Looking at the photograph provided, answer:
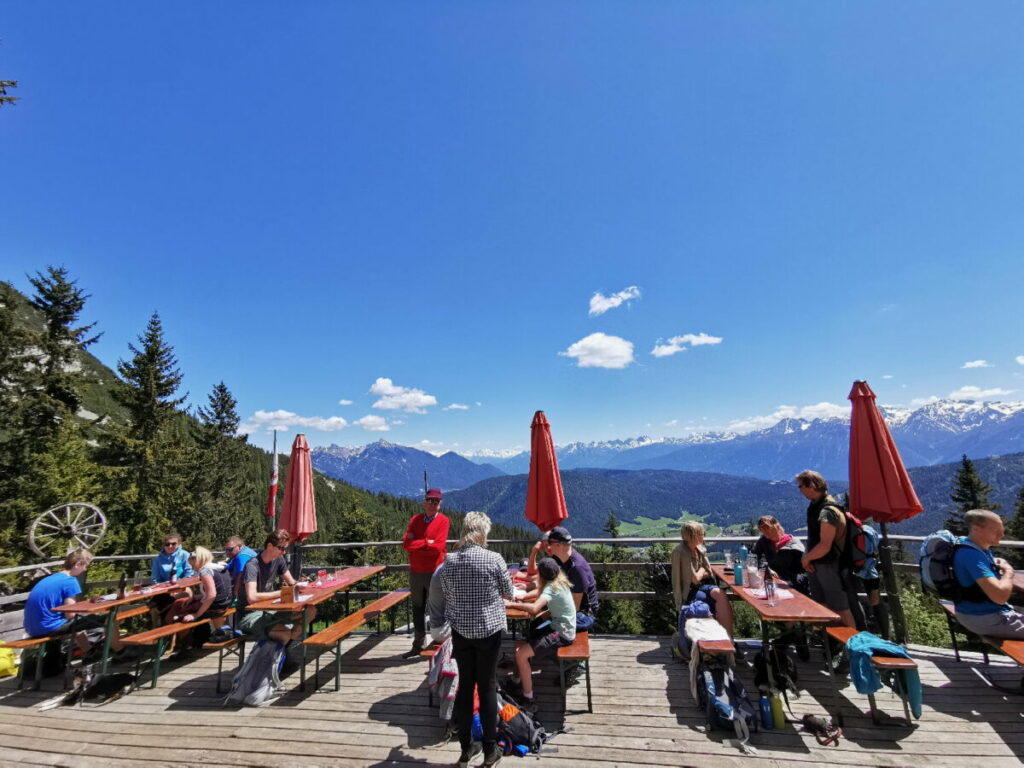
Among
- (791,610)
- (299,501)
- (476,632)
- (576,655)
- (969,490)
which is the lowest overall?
(969,490)

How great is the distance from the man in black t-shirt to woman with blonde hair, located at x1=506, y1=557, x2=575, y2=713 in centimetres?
282

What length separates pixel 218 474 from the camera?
112ft

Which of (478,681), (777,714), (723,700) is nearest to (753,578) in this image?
(777,714)

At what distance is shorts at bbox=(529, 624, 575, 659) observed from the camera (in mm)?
4523

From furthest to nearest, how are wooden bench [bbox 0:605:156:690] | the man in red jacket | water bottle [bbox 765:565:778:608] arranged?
the man in red jacket, wooden bench [bbox 0:605:156:690], water bottle [bbox 765:565:778:608]

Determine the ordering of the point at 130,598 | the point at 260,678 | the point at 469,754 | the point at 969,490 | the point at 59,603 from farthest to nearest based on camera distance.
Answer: the point at 969,490, the point at 130,598, the point at 59,603, the point at 260,678, the point at 469,754

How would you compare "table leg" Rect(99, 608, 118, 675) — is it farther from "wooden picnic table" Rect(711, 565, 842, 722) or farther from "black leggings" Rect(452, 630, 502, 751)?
"wooden picnic table" Rect(711, 565, 842, 722)

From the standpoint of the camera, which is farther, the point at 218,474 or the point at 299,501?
the point at 218,474

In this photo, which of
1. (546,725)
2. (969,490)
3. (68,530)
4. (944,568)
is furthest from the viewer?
(969,490)

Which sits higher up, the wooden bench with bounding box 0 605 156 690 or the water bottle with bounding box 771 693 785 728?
the wooden bench with bounding box 0 605 156 690

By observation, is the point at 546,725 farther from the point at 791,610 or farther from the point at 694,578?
the point at 791,610

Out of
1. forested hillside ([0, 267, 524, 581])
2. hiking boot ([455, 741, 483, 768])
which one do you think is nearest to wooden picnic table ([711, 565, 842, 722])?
hiking boot ([455, 741, 483, 768])

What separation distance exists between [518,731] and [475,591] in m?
1.29

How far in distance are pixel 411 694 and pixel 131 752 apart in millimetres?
2477
